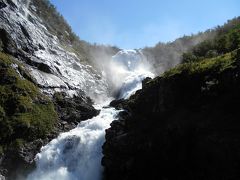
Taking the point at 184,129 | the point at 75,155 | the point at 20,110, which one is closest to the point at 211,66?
the point at 184,129

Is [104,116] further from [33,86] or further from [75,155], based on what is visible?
[33,86]

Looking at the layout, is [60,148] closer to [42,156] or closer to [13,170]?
[42,156]

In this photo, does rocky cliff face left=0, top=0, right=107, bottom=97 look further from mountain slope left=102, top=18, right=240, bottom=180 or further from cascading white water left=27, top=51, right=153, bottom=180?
mountain slope left=102, top=18, right=240, bottom=180

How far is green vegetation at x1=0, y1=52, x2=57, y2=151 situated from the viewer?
2217 inches

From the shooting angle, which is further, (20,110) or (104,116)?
(104,116)

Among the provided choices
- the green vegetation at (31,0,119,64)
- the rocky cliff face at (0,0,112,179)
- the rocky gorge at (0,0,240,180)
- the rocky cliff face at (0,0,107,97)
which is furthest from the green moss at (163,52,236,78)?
the green vegetation at (31,0,119,64)

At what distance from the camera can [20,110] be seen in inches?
2379

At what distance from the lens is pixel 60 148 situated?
184 feet

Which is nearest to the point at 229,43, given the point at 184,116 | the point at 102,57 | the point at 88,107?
the point at 88,107

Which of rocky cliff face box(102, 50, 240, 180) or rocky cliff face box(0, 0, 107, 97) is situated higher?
rocky cliff face box(0, 0, 107, 97)

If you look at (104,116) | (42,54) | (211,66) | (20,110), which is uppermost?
(42,54)

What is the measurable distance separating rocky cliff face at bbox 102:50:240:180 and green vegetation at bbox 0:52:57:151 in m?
14.2

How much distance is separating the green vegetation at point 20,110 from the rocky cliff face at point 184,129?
1417cm

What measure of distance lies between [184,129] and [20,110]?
95.4 ft
